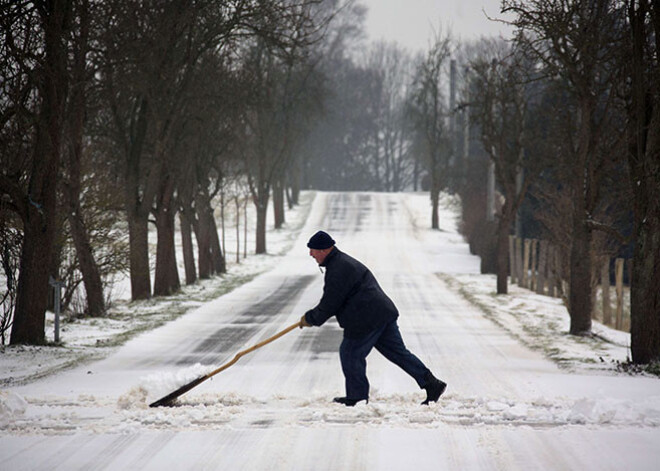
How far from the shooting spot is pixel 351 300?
8836mm

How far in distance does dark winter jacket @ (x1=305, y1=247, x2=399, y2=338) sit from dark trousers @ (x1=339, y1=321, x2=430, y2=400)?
0.10 m

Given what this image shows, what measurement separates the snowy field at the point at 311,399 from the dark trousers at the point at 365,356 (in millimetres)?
299

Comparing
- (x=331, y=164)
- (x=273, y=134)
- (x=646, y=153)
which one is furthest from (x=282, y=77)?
(x=331, y=164)

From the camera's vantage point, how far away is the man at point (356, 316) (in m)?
8.73

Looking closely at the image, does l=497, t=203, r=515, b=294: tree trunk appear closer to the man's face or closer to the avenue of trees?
the avenue of trees

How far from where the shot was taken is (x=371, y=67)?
322ft

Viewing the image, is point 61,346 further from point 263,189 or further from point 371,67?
point 371,67

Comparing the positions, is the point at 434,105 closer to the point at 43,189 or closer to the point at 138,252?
the point at 138,252

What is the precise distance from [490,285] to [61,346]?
58.4 ft

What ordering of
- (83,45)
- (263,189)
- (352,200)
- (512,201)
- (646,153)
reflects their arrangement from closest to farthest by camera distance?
Answer: 1. (646,153)
2. (83,45)
3. (512,201)
4. (263,189)
5. (352,200)

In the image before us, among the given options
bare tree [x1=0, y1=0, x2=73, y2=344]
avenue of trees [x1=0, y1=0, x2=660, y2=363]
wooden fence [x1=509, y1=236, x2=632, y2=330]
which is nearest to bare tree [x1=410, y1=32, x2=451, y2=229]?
avenue of trees [x1=0, y1=0, x2=660, y2=363]

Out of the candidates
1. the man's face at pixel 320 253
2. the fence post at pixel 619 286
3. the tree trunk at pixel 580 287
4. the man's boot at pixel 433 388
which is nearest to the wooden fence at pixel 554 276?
the fence post at pixel 619 286

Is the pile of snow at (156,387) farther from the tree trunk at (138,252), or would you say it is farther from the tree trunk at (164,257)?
the tree trunk at (164,257)

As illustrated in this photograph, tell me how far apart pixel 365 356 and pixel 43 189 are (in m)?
7.22
